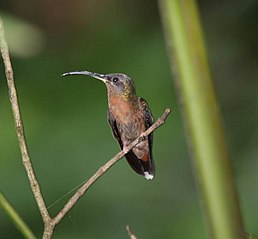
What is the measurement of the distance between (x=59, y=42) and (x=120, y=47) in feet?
0.68

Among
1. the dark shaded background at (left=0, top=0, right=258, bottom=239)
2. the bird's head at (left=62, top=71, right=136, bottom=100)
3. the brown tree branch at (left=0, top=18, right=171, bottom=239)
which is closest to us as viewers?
the brown tree branch at (left=0, top=18, right=171, bottom=239)

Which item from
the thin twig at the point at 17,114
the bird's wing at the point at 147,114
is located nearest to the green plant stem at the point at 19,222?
the thin twig at the point at 17,114

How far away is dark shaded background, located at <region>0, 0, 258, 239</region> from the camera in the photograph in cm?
112

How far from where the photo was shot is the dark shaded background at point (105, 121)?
1.12 m

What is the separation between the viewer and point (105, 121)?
43.9 inches

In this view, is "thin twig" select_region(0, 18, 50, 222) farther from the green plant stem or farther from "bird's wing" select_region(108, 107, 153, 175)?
"bird's wing" select_region(108, 107, 153, 175)

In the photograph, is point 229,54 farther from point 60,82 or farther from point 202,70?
point 202,70

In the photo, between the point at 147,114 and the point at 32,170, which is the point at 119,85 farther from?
the point at 32,170

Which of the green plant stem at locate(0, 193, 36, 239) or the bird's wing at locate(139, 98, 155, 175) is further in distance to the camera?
the bird's wing at locate(139, 98, 155, 175)

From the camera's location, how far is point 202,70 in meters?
0.36

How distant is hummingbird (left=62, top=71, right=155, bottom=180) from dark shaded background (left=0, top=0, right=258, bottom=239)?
0.76ft

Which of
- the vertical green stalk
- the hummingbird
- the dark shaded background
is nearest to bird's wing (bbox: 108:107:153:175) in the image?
the hummingbird

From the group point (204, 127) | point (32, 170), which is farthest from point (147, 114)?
point (204, 127)

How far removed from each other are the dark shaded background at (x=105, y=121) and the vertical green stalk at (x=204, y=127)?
25.2 inches
